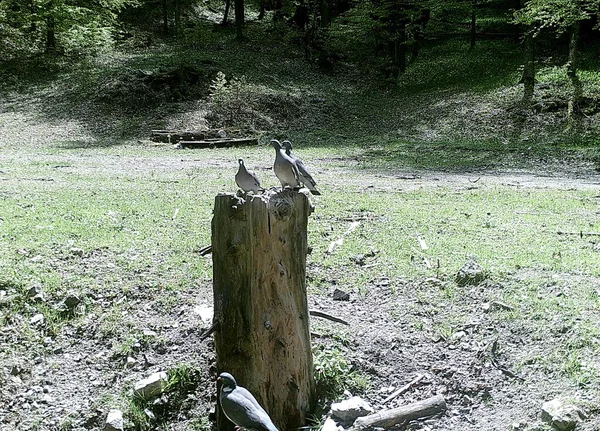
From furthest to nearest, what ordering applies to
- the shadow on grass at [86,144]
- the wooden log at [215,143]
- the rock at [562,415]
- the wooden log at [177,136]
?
1. the wooden log at [177,136]
2. the wooden log at [215,143]
3. the shadow on grass at [86,144]
4. the rock at [562,415]

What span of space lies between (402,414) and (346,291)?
1.70m

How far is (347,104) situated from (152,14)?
14.9 metres

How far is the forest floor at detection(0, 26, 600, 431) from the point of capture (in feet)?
14.4

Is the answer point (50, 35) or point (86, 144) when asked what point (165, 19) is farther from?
point (86, 144)

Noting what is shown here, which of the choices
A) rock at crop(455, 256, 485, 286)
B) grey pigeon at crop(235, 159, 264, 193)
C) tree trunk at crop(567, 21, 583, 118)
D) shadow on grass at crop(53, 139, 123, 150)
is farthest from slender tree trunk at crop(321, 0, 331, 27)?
grey pigeon at crop(235, 159, 264, 193)

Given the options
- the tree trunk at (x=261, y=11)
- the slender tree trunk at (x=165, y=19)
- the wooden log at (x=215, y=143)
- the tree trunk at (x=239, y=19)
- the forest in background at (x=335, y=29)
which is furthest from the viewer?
the tree trunk at (x=261, y=11)

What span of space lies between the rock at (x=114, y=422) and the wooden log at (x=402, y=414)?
1560mm

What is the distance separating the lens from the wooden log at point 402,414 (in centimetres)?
406

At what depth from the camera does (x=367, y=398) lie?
4371mm

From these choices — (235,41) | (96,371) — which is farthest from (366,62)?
(96,371)

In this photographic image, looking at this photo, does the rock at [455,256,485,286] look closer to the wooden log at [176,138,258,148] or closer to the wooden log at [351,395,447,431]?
the wooden log at [351,395,447,431]

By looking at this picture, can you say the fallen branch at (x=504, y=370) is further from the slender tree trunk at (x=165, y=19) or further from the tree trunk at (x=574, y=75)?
the slender tree trunk at (x=165, y=19)

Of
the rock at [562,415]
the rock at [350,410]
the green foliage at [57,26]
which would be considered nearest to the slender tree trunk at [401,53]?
the green foliage at [57,26]

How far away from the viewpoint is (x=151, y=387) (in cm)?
442
